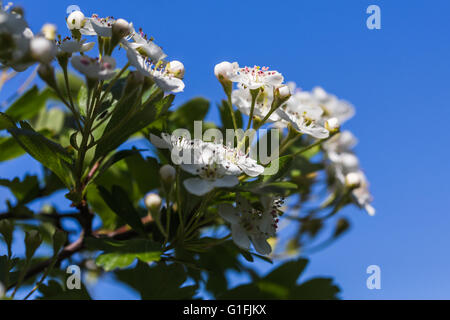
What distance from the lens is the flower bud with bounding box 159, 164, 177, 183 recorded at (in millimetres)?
1063

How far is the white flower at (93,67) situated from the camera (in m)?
0.95

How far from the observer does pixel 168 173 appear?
1065 mm

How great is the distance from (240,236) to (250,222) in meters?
0.04

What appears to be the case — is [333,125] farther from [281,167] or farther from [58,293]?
[58,293]

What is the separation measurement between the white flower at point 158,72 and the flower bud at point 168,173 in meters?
0.17

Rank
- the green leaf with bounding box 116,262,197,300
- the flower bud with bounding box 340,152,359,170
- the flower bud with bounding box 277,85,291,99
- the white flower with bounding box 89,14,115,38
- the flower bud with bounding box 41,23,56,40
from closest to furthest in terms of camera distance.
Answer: the flower bud with bounding box 41,23,56,40, the white flower with bounding box 89,14,115,38, the flower bud with bounding box 277,85,291,99, the green leaf with bounding box 116,262,197,300, the flower bud with bounding box 340,152,359,170

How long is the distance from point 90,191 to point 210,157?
585 mm

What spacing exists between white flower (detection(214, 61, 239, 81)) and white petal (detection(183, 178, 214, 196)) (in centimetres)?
32

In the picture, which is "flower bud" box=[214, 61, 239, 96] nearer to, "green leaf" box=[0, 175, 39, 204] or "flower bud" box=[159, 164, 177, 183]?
"flower bud" box=[159, 164, 177, 183]

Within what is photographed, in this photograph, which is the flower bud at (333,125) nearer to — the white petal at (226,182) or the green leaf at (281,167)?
the green leaf at (281,167)

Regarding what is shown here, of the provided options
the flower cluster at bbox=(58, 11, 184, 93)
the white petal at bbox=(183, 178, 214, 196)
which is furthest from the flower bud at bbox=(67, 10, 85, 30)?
the white petal at bbox=(183, 178, 214, 196)

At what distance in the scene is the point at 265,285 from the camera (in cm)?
164
